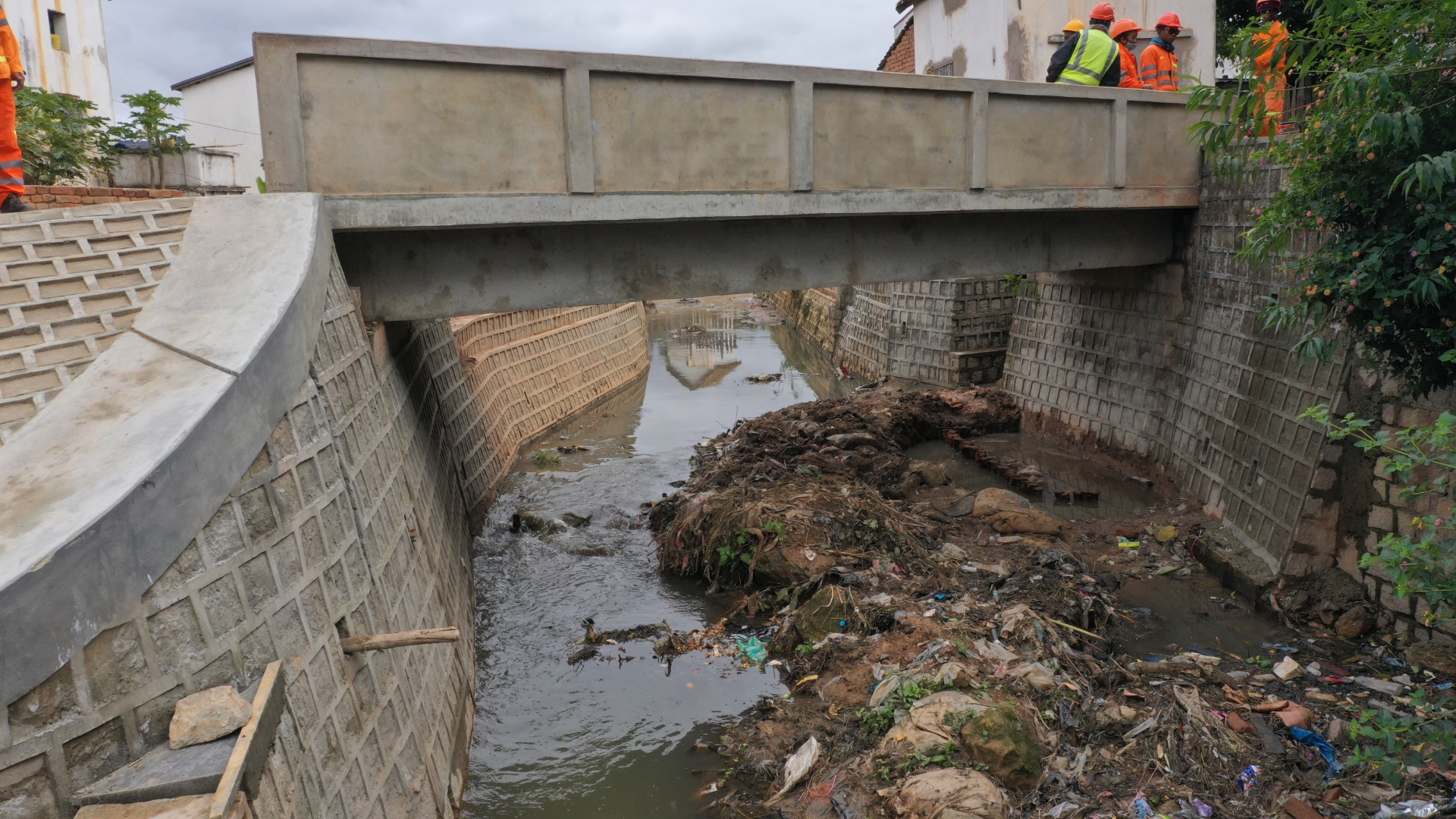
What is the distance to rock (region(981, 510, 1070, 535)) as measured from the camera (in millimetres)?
8734

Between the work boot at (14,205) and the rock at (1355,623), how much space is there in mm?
9438

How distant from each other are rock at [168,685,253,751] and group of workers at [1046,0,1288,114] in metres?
8.76

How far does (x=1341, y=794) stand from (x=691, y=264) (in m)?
5.57

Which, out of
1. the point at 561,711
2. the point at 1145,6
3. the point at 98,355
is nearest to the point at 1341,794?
the point at 561,711

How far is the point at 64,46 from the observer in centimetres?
1825

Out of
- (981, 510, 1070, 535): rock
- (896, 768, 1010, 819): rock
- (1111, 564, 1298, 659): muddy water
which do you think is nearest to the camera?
(896, 768, 1010, 819): rock

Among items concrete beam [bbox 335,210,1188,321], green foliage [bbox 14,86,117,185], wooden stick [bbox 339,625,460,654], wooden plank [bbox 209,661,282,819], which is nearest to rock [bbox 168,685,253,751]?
wooden plank [bbox 209,661,282,819]

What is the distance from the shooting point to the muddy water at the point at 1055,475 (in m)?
9.66

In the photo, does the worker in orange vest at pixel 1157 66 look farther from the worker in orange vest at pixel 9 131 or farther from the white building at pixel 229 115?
the white building at pixel 229 115

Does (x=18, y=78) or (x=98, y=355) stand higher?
(x=18, y=78)

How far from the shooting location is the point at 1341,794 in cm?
461

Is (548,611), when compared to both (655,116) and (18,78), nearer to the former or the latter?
(655,116)

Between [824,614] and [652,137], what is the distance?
3791 millimetres

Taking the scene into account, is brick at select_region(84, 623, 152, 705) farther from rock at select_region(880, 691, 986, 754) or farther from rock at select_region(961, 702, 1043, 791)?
rock at select_region(961, 702, 1043, 791)
